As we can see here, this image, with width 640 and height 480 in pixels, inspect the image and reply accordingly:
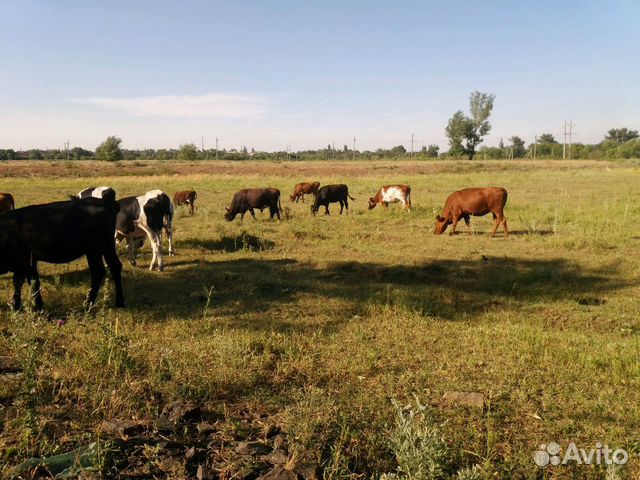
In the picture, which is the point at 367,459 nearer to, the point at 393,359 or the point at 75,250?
the point at 393,359

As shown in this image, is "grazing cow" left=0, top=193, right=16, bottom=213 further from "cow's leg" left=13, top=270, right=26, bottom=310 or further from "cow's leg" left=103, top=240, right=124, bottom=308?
A: "cow's leg" left=103, top=240, right=124, bottom=308

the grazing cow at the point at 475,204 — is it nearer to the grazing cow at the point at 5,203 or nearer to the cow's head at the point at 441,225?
the cow's head at the point at 441,225

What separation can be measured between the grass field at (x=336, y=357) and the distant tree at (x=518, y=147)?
111109mm

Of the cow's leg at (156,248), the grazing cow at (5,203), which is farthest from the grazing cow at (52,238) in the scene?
the grazing cow at (5,203)

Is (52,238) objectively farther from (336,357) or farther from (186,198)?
(186,198)

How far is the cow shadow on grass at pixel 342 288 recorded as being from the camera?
6.79 m

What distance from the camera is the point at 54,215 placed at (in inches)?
265

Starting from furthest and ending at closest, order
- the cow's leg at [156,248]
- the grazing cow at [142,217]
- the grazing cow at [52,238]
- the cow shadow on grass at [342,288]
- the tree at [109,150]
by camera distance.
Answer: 1. the tree at [109,150]
2. the grazing cow at [142,217]
3. the cow's leg at [156,248]
4. the cow shadow on grass at [342,288]
5. the grazing cow at [52,238]

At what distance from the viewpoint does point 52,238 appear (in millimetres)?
6672

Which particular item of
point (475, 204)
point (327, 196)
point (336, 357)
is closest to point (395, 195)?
point (327, 196)

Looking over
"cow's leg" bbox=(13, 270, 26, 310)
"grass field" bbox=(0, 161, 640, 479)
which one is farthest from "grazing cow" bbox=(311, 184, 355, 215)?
"cow's leg" bbox=(13, 270, 26, 310)

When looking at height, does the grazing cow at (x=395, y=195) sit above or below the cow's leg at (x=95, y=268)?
above

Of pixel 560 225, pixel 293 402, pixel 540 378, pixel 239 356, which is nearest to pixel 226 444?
pixel 293 402

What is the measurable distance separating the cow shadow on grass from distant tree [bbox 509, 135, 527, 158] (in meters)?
110
